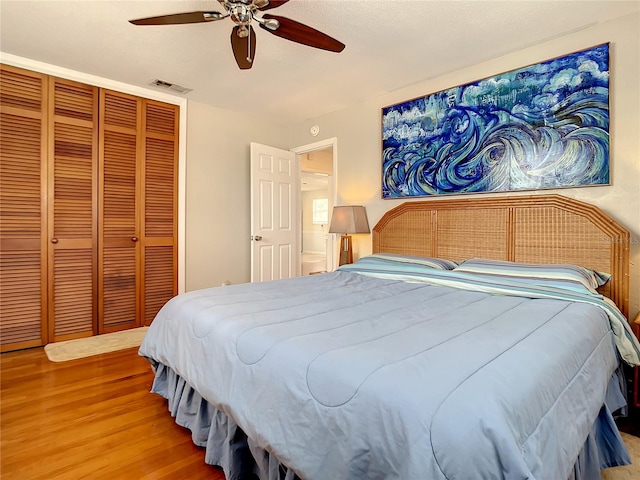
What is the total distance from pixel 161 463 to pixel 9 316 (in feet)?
7.86

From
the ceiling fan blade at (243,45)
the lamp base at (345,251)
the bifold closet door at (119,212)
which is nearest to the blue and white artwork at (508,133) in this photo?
the lamp base at (345,251)

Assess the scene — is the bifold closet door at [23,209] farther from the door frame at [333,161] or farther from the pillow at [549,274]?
the pillow at [549,274]

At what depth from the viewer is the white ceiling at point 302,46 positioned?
86.7 inches

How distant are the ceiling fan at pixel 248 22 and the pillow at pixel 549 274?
1.77 metres

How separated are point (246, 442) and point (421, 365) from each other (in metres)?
0.92

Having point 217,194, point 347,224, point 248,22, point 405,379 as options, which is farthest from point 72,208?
point 405,379

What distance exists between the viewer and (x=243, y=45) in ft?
6.76

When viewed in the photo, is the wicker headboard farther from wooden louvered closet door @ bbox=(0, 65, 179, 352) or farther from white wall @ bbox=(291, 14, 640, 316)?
wooden louvered closet door @ bbox=(0, 65, 179, 352)

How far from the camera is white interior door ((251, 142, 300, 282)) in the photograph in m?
4.18

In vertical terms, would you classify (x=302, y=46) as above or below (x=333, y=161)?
above

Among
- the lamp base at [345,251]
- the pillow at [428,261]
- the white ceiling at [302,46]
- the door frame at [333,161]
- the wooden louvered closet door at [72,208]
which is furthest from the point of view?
the door frame at [333,161]

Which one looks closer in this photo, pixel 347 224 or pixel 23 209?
pixel 23 209

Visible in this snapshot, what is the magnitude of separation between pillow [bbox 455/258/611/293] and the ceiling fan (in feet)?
5.79

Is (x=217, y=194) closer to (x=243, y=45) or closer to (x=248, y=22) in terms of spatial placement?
(x=243, y=45)
